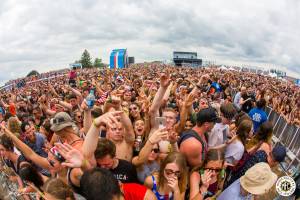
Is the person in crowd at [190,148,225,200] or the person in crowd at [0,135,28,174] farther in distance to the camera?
the person in crowd at [0,135,28,174]

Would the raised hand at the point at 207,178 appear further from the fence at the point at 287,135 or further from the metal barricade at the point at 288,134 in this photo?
the metal barricade at the point at 288,134

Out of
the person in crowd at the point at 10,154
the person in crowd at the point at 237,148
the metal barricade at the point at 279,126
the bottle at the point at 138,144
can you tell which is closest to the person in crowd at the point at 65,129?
the bottle at the point at 138,144

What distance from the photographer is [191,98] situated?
481cm

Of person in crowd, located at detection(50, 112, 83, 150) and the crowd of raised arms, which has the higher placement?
person in crowd, located at detection(50, 112, 83, 150)

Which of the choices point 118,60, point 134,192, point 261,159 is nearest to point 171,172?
point 134,192

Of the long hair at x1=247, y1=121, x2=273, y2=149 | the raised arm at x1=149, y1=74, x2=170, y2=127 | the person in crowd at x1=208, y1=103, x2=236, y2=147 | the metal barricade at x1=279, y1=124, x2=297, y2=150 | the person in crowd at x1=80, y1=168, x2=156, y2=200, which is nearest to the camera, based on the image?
the person in crowd at x1=80, y1=168, x2=156, y2=200

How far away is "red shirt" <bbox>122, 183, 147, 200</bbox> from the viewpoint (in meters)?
2.76

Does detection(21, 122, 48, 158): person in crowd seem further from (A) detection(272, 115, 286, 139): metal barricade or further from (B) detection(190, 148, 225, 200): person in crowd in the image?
(A) detection(272, 115, 286, 139): metal barricade

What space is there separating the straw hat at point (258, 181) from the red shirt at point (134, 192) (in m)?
0.98

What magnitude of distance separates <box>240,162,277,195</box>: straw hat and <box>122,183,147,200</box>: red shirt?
3.21 feet

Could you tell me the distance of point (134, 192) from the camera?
2.78m

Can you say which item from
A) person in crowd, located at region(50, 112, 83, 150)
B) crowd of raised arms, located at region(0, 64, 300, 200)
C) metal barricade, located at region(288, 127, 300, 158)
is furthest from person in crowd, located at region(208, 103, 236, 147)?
metal barricade, located at region(288, 127, 300, 158)

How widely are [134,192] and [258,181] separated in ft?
3.84

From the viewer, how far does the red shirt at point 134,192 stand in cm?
276
